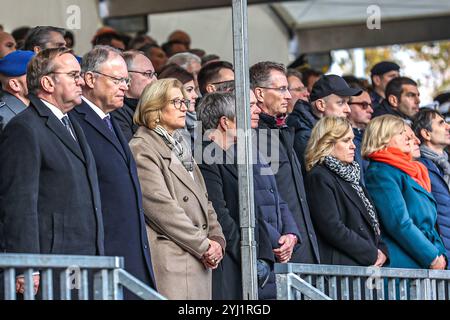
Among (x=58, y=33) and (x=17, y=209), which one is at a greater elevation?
(x=58, y=33)

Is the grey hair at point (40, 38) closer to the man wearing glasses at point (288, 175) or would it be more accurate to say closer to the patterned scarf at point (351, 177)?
the man wearing glasses at point (288, 175)

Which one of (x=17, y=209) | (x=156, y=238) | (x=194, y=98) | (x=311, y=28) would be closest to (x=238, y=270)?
(x=156, y=238)

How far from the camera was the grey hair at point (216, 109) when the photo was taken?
7.77 metres

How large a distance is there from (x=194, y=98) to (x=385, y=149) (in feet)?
4.47

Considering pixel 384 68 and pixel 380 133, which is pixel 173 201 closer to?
pixel 380 133

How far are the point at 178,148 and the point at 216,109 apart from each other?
685 mm

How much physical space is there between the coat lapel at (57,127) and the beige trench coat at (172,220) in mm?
685

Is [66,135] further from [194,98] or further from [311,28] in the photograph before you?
[311,28]

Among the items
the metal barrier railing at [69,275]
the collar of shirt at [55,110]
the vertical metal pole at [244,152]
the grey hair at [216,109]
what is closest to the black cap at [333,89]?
the grey hair at [216,109]

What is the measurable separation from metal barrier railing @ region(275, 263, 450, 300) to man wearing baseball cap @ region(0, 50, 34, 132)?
1.71 meters

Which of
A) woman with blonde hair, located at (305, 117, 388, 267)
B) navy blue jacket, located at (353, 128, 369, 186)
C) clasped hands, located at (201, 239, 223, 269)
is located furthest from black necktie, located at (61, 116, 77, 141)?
navy blue jacket, located at (353, 128, 369, 186)

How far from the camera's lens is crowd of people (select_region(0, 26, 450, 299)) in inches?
247

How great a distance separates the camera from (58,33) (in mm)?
8367

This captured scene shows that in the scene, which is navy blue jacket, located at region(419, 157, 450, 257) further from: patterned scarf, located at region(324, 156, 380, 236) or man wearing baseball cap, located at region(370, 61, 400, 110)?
man wearing baseball cap, located at region(370, 61, 400, 110)
